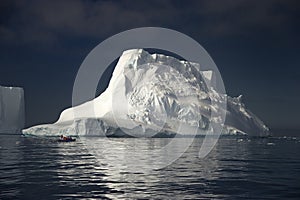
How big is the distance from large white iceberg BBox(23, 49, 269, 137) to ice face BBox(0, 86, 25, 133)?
30.2m

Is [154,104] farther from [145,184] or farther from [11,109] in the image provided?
[145,184]

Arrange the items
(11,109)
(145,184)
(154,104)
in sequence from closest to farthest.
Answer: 1. (145,184)
2. (154,104)
3. (11,109)

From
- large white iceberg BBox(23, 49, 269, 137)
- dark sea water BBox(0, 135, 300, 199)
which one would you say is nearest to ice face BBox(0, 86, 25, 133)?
large white iceberg BBox(23, 49, 269, 137)

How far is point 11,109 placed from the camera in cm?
17625

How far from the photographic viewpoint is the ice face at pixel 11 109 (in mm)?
174000

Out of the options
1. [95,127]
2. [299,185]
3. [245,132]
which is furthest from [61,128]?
[299,185]

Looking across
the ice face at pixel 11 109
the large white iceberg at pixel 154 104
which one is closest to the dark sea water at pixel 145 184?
the large white iceberg at pixel 154 104

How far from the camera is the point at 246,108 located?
196625 millimetres

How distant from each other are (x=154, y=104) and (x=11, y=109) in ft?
248

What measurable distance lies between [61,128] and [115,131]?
20.5 m

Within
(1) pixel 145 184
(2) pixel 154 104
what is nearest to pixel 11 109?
(2) pixel 154 104

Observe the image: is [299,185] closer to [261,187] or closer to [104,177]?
[261,187]

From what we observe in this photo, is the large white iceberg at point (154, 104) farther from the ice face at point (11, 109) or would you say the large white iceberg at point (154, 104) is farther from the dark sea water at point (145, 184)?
the dark sea water at point (145, 184)

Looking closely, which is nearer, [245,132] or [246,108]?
[245,132]
